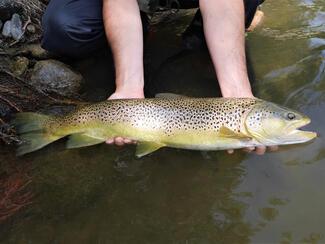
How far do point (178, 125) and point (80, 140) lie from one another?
68 centimetres

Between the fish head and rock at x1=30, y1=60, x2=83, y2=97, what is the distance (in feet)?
5.82

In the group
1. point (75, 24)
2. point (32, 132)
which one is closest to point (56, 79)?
point (75, 24)

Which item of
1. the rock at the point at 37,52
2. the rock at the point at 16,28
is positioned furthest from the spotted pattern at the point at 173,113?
the rock at the point at 16,28

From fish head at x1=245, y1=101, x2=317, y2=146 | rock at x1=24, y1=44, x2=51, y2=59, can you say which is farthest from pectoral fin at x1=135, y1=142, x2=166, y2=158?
rock at x1=24, y1=44, x2=51, y2=59

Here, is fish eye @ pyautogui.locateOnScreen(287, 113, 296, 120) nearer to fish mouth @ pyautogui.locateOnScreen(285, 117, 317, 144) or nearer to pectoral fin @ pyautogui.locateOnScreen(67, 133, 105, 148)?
fish mouth @ pyautogui.locateOnScreen(285, 117, 317, 144)

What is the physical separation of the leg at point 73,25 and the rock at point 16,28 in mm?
765

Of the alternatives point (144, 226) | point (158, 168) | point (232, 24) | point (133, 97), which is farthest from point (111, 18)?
point (144, 226)

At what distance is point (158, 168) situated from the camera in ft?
10.3

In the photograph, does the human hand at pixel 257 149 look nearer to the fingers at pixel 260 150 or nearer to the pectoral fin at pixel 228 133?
the fingers at pixel 260 150

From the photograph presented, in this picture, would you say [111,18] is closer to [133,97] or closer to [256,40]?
[133,97]

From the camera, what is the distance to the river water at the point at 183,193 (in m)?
→ 2.61

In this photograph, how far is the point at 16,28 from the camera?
15.4 ft

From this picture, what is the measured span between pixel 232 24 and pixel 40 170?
1694mm

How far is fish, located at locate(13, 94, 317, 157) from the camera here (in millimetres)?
2855
